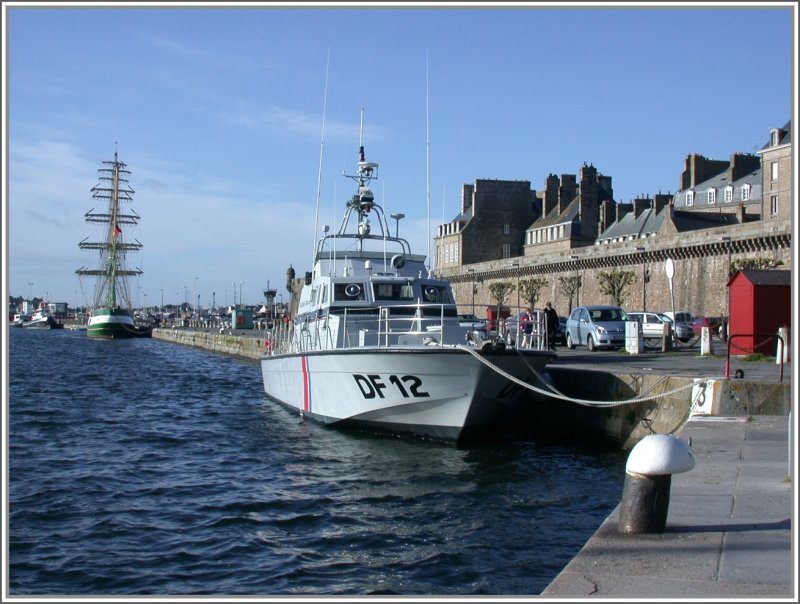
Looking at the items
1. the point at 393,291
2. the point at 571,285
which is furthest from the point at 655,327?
the point at 571,285

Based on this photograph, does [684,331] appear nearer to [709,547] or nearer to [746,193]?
[709,547]

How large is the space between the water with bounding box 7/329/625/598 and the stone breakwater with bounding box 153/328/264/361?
86.6ft

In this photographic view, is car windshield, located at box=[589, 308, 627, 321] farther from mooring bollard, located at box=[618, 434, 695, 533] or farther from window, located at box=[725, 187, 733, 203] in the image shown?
window, located at box=[725, 187, 733, 203]

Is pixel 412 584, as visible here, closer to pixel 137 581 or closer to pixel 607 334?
pixel 137 581

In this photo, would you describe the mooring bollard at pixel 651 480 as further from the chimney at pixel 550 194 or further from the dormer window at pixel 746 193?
the chimney at pixel 550 194

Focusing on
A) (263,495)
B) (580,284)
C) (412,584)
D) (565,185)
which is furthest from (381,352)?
(565,185)

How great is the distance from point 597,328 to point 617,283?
30663mm

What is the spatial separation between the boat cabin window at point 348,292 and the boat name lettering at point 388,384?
298 cm

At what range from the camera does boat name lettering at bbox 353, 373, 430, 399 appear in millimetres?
15133

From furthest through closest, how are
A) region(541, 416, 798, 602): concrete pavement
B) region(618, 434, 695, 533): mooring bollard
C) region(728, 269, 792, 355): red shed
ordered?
region(728, 269, 792, 355): red shed → region(618, 434, 695, 533): mooring bollard → region(541, 416, 798, 602): concrete pavement

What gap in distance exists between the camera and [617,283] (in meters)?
56.4

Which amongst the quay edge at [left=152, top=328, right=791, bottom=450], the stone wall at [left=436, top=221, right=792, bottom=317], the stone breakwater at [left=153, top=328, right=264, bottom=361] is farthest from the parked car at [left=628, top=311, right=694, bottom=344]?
the stone breakwater at [left=153, top=328, right=264, bottom=361]

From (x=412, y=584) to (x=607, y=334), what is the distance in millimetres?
19441

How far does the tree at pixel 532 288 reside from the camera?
66.0 meters
